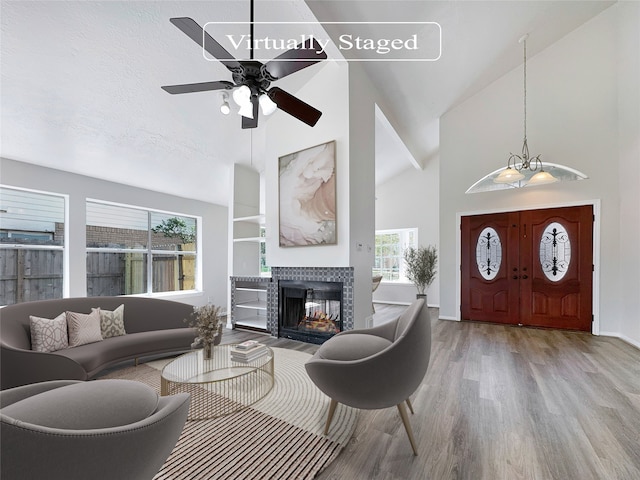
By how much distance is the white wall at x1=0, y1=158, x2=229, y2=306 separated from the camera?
4168 millimetres

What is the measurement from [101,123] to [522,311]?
7035 millimetres

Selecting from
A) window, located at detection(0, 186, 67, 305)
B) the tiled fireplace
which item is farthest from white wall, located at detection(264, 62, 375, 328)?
window, located at detection(0, 186, 67, 305)

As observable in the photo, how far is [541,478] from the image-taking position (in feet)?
4.98

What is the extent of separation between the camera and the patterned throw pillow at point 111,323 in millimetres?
3189

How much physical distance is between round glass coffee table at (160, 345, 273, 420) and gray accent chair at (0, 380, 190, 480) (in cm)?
85

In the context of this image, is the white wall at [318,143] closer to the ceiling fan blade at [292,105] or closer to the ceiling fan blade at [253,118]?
the ceiling fan blade at [292,105]

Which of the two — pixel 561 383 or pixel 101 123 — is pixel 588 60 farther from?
pixel 101 123

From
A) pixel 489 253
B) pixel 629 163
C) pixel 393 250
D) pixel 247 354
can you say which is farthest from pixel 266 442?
pixel 393 250

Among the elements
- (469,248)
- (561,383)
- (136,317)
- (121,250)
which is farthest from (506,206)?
(121,250)

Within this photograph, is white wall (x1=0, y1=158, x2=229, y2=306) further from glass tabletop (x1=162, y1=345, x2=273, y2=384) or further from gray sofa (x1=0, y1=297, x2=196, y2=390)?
glass tabletop (x1=162, y1=345, x2=273, y2=384)

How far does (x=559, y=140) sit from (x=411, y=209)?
Result: 3.42 metres

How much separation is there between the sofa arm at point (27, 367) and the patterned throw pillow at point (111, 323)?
878 mm

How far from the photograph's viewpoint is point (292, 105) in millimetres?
2299

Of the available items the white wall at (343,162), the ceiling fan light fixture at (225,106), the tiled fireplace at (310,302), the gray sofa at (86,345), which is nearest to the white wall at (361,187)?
the white wall at (343,162)
